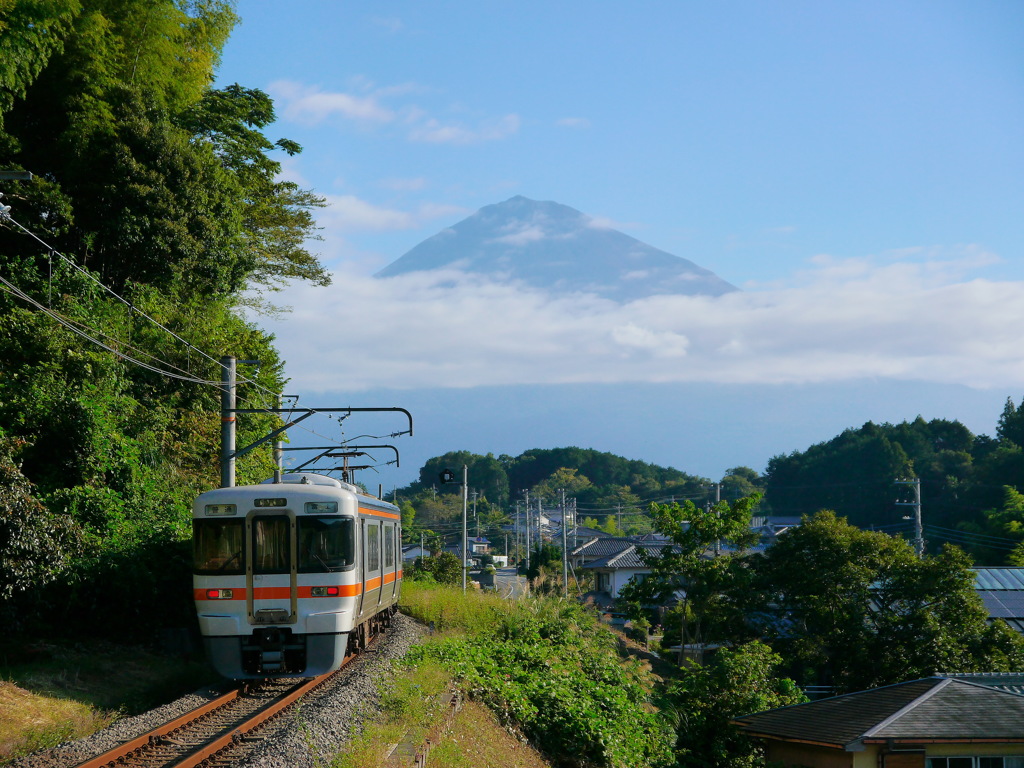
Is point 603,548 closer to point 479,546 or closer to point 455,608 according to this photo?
point 479,546

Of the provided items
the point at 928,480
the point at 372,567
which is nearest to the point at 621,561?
the point at 928,480

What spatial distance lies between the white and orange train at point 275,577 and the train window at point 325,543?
0.01 metres

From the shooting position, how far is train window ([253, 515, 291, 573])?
37.0 feet

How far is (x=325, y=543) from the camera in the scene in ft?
37.6

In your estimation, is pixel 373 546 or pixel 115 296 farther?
pixel 115 296

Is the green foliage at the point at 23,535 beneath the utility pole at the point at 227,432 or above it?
beneath

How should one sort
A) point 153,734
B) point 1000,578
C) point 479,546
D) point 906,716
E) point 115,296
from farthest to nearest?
point 479,546, point 1000,578, point 115,296, point 906,716, point 153,734

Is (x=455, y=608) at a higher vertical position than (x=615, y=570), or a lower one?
higher

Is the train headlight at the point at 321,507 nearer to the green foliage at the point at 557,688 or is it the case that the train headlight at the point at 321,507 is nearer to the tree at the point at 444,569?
the green foliage at the point at 557,688

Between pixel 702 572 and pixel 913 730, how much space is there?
972 cm

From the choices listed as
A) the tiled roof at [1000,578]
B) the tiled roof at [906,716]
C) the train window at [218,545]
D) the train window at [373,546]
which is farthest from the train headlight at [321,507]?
the tiled roof at [1000,578]

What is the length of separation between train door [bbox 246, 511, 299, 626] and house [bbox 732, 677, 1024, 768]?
10.6 m

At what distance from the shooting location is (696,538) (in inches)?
1038

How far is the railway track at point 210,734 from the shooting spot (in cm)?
775
